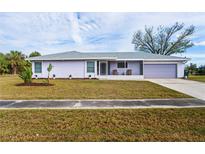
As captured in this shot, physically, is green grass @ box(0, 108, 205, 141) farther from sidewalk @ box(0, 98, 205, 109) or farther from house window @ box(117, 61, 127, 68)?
house window @ box(117, 61, 127, 68)

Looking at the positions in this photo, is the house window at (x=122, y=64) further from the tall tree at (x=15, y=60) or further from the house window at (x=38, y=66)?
the tall tree at (x=15, y=60)

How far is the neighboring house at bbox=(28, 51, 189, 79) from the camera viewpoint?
20.7 metres

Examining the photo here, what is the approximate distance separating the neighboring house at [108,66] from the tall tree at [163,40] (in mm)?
15981

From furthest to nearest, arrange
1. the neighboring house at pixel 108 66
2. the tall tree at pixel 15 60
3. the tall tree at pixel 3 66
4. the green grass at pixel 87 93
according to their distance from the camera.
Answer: the tall tree at pixel 15 60 → the tall tree at pixel 3 66 → the neighboring house at pixel 108 66 → the green grass at pixel 87 93

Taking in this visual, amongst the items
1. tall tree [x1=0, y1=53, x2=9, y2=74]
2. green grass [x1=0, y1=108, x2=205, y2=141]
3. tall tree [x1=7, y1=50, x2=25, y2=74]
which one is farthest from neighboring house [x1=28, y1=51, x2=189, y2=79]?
tall tree [x1=7, y1=50, x2=25, y2=74]

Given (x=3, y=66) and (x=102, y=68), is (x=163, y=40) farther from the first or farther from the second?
(x=3, y=66)

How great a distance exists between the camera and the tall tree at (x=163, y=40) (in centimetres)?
3603

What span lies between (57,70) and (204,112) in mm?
17857

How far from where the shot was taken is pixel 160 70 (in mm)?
22562

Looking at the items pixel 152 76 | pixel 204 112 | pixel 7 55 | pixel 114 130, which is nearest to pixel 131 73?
pixel 152 76

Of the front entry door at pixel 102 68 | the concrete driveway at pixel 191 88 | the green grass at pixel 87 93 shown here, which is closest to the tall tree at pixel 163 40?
the front entry door at pixel 102 68

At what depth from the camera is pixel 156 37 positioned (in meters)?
38.1
